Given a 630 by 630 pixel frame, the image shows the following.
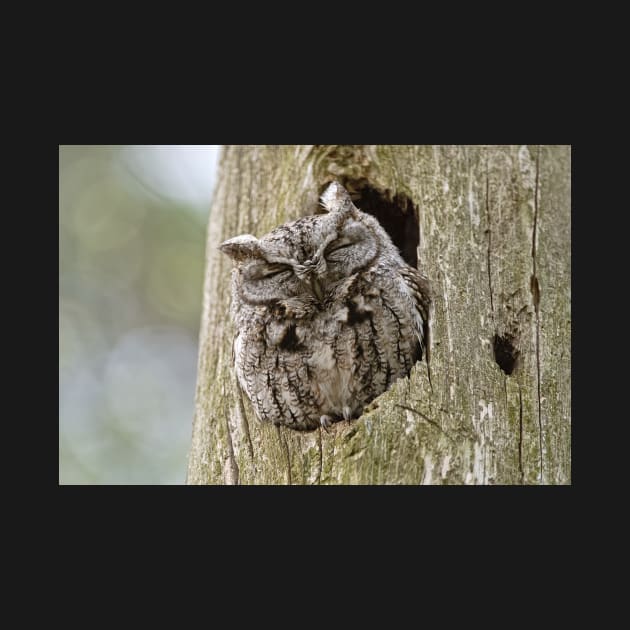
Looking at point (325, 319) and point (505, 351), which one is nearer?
point (505, 351)

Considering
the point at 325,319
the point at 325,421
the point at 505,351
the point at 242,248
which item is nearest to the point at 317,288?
the point at 325,319

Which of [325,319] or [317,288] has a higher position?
[317,288]

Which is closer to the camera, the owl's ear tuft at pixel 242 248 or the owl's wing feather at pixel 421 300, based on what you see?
the owl's wing feather at pixel 421 300

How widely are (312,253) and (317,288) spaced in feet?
0.58

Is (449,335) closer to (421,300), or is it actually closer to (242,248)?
(421,300)

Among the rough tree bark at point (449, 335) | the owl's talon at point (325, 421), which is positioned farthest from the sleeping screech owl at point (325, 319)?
the rough tree bark at point (449, 335)

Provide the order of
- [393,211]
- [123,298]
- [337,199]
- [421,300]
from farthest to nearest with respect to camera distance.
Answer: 1. [123,298]
2. [393,211]
3. [337,199]
4. [421,300]

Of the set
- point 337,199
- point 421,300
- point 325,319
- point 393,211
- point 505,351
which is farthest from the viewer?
point 393,211

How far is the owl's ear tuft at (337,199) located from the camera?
11.0 feet

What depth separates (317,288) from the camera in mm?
3211

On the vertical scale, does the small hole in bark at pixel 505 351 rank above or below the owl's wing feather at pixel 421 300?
below

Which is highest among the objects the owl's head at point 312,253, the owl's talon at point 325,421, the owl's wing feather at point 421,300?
the owl's head at point 312,253

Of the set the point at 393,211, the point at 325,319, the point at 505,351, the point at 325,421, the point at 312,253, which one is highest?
the point at 393,211

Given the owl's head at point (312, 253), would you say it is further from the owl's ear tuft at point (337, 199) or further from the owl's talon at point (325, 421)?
the owl's talon at point (325, 421)
